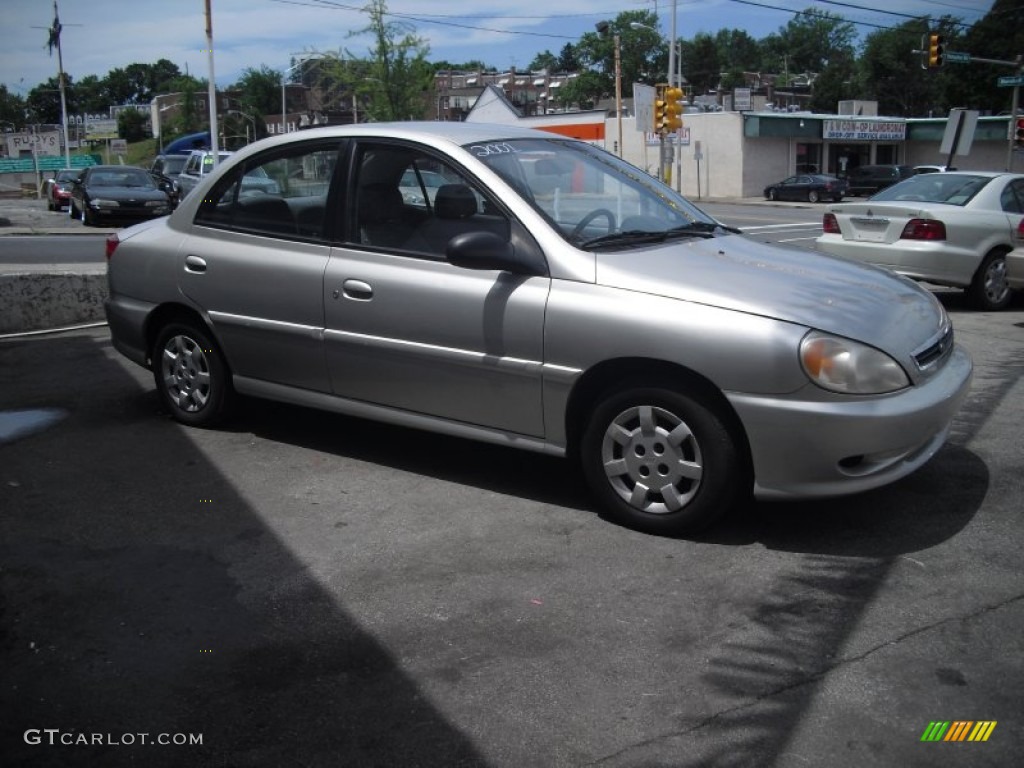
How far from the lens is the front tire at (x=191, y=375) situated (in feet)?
19.1

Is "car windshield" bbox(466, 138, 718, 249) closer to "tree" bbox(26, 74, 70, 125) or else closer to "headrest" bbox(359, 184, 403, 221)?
"headrest" bbox(359, 184, 403, 221)

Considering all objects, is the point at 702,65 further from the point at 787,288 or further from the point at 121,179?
the point at 787,288

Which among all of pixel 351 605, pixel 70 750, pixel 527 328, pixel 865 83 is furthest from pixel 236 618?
pixel 865 83

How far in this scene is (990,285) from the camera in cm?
1034

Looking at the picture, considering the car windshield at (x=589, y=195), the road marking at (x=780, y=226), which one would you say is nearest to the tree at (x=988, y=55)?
the road marking at (x=780, y=226)

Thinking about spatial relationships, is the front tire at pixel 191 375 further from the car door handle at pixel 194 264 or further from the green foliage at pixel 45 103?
the green foliage at pixel 45 103

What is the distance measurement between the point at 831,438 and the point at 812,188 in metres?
44.6

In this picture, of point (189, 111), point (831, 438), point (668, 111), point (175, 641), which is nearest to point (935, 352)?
point (831, 438)

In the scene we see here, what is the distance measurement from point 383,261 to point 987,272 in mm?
7661

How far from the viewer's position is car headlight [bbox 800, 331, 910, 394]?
3961 millimetres

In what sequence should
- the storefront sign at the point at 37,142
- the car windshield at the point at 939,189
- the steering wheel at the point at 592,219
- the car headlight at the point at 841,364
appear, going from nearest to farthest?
the car headlight at the point at 841,364
the steering wheel at the point at 592,219
the car windshield at the point at 939,189
the storefront sign at the point at 37,142

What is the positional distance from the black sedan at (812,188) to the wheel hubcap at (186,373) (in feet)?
142

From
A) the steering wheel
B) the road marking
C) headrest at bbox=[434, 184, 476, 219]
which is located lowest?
the road marking

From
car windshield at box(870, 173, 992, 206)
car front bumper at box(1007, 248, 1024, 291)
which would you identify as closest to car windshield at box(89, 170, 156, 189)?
car windshield at box(870, 173, 992, 206)
